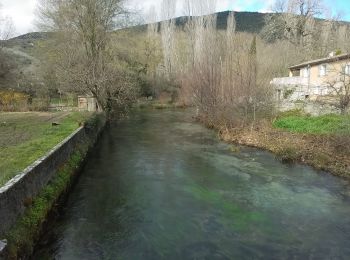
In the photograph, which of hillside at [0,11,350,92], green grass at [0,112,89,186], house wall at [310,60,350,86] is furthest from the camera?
hillside at [0,11,350,92]

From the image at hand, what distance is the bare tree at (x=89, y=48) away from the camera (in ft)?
94.4

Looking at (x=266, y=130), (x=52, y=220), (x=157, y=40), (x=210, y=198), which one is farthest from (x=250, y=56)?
(x=157, y=40)

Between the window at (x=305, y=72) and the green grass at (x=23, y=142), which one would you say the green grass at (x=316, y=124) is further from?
the window at (x=305, y=72)

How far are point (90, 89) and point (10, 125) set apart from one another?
9341 millimetres

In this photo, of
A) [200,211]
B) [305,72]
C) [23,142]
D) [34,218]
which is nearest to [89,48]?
[23,142]

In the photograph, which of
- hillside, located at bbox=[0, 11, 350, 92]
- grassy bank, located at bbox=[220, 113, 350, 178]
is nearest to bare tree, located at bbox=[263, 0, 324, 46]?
hillside, located at bbox=[0, 11, 350, 92]

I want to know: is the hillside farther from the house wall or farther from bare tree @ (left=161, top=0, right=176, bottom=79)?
the house wall

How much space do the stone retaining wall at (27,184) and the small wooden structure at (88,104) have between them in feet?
52.5

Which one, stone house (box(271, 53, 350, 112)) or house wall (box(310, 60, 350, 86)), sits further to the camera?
house wall (box(310, 60, 350, 86))

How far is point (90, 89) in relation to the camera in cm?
2873

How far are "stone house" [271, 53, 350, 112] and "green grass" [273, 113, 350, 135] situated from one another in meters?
4.44

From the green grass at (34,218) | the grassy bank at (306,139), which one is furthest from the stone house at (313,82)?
the green grass at (34,218)

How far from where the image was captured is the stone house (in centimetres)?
2947

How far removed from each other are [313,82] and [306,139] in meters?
17.8
